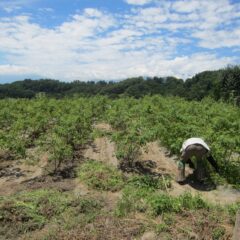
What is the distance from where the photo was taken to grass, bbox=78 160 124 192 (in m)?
7.45

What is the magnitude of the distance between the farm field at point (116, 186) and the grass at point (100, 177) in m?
0.02

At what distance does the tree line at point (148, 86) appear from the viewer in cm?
4544

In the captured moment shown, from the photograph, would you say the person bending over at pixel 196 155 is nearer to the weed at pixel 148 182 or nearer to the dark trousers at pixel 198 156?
the dark trousers at pixel 198 156

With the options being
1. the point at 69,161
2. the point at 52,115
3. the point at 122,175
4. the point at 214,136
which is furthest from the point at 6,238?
the point at 52,115

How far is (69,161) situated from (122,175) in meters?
1.89

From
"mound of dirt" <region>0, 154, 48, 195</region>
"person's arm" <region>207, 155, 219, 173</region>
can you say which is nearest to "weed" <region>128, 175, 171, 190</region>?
"person's arm" <region>207, 155, 219, 173</region>

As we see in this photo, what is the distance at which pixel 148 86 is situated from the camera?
6000 centimetres

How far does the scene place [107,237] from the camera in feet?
16.9

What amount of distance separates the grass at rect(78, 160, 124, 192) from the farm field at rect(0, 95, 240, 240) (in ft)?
0.06

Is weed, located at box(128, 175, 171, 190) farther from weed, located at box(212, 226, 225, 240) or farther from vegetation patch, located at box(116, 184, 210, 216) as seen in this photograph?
weed, located at box(212, 226, 225, 240)

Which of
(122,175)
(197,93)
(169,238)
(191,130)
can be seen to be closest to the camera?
(169,238)

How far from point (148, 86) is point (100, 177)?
5274 centimetres

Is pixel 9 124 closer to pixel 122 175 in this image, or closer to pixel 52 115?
pixel 52 115

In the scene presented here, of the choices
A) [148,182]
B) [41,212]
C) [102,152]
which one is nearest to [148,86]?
[102,152]
